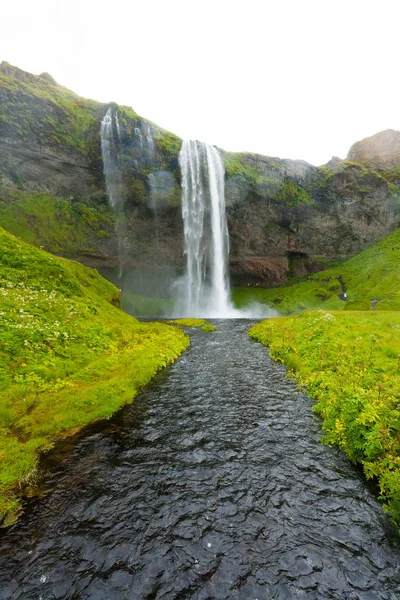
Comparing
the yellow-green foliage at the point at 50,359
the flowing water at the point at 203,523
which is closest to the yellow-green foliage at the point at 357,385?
the flowing water at the point at 203,523

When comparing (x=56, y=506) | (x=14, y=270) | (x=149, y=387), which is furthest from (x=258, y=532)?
(x=14, y=270)

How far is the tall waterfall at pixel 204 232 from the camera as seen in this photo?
75.0 m

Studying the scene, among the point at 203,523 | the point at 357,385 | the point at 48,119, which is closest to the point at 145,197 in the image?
the point at 48,119

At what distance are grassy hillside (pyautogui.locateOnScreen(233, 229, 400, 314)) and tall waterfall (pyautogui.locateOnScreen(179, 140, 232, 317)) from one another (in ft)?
38.9

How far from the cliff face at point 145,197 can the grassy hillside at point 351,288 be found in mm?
5313

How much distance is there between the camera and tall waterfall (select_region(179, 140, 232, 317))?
75000 millimetres

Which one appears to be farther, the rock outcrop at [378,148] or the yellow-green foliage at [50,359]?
the rock outcrop at [378,148]

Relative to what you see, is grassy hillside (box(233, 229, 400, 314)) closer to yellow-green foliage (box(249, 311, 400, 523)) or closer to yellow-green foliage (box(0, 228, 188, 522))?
yellow-green foliage (box(249, 311, 400, 523))

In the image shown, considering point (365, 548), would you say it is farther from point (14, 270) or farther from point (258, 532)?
point (14, 270)

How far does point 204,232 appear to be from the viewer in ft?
260

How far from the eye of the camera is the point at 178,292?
3359 inches

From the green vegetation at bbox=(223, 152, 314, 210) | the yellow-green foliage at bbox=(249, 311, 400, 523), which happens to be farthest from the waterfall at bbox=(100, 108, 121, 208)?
the yellow-green foliage at bbox=(249, 311, 400, 523)

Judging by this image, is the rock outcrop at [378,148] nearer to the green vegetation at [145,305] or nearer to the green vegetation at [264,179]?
the green vegetation at [264,179]

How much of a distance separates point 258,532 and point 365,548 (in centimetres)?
229
